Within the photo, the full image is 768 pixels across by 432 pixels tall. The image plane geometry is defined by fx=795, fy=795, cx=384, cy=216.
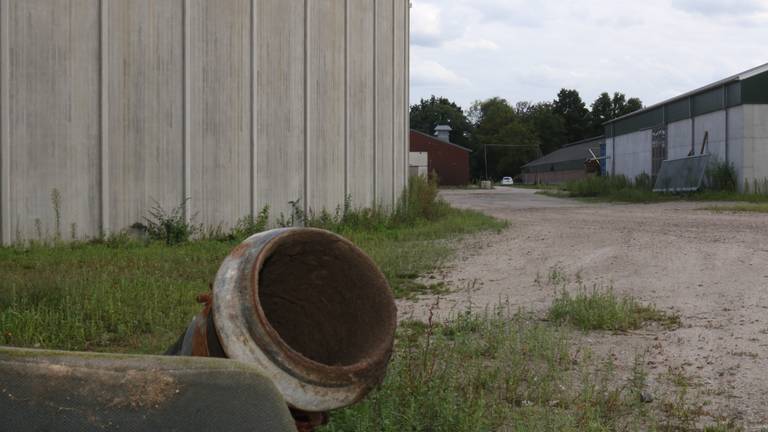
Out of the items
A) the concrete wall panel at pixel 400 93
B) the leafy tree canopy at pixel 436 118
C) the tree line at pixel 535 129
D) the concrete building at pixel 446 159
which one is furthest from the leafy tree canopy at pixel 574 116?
the concrete wall panel at pixel 400 93

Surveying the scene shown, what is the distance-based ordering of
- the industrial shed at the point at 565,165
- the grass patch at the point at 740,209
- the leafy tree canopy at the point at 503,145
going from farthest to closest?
the leafy tree canopy at the point at 503,145, the industrial shed at the point at 565,165, the grass patch at the point at 740,209

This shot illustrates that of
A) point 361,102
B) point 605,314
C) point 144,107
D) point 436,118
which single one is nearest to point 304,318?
point 605,314

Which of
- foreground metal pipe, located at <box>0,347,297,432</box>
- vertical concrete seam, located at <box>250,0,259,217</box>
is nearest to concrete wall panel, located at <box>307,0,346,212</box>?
vertical concrete seam, located at <box>250,0,259,217</box>

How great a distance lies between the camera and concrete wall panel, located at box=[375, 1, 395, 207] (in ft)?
54.7

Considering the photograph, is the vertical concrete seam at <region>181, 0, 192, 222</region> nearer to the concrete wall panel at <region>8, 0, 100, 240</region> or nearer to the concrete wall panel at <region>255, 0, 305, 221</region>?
the concrete wall panel at <region>8, 0, 100, 240</region>

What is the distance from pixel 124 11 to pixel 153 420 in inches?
387

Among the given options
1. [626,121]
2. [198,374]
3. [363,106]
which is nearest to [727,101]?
[626,121]

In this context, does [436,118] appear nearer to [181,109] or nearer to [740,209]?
[740,209]

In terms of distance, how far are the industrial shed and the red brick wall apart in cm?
974

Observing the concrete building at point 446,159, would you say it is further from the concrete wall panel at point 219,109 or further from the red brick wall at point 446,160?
the concrete wall panel at point 219,109

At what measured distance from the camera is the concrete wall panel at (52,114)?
31.5 feet

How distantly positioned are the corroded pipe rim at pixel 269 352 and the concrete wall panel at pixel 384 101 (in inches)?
519

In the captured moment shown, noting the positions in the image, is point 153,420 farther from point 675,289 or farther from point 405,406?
point 675,289

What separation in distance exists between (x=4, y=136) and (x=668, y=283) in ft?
25.2
